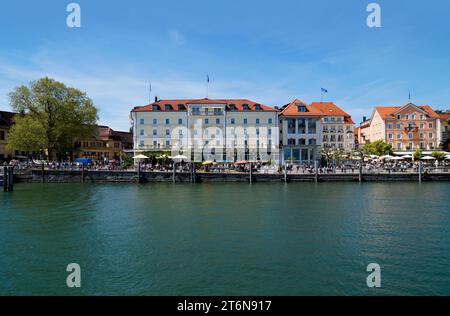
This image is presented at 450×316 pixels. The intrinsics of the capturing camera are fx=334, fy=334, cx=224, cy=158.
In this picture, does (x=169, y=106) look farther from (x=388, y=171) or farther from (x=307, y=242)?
(x=307, y=242)

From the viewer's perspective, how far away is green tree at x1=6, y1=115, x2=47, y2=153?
183 ft

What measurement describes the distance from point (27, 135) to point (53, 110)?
264 inches

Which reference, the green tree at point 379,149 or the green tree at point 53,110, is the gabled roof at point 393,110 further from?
the green tree at point 53,110

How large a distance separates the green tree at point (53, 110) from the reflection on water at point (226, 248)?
33611 millimetres

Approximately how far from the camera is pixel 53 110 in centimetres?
5981

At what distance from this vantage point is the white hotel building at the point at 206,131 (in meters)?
68.6
